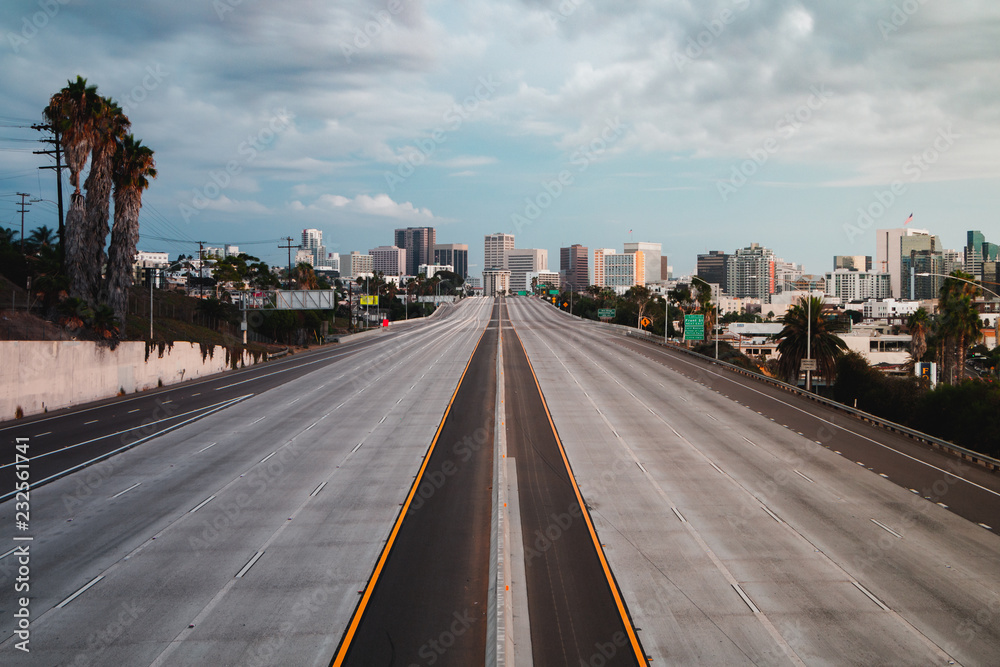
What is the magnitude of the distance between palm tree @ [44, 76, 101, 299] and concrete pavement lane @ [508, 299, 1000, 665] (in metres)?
33.8

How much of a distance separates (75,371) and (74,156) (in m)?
15.7

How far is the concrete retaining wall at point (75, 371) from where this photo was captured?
32.1 m

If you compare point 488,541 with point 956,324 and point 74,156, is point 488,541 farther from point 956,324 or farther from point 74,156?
point 956,324

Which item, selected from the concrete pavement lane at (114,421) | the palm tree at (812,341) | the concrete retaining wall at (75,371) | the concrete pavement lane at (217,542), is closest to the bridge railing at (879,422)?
the palm tree at (812,341)

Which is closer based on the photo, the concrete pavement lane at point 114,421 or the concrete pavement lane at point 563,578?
the concrete pavement lane at point 563,578

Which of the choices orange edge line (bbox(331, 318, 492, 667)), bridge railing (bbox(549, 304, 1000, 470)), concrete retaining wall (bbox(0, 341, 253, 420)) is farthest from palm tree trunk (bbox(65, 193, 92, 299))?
bridge railing (bbox(549, 304, 1000, 470))

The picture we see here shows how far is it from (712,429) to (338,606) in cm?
2302

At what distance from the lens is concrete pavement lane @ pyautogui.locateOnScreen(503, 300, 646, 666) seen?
40.3 ft

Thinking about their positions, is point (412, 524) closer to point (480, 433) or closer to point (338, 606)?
point (338, 606)

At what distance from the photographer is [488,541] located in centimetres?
1741

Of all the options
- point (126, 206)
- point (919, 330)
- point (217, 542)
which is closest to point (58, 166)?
point (126, 206)

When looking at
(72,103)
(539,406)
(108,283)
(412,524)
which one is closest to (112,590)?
(412,524)

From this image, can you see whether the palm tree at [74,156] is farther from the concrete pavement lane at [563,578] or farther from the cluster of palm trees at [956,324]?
the cluster of palm trees at [956,324]

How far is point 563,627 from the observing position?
13031mm
